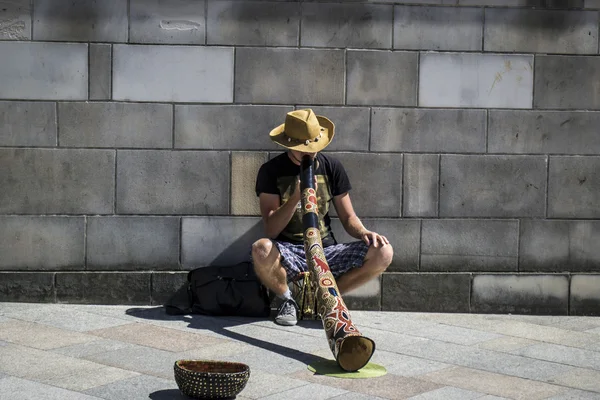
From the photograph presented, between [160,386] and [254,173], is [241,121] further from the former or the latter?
[160,386]

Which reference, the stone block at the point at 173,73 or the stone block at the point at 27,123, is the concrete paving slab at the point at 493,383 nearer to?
the stone block at the point at 173,73

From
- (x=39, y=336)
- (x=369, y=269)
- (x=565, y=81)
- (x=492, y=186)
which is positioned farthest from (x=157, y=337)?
(x=565, y=81)

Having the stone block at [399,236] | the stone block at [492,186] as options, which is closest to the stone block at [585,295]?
the stone block at [492,186]

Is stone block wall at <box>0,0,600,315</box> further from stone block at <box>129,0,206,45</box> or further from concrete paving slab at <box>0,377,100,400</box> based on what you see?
concrete paving slab at <box>0,377,100,400</box>

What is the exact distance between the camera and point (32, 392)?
498 centimetres

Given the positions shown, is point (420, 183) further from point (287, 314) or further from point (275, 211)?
point (287, 314)

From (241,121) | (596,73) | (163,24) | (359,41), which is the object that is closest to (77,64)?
(163,24)

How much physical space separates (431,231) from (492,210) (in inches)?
19.3

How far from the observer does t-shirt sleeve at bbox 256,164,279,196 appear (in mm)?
6816

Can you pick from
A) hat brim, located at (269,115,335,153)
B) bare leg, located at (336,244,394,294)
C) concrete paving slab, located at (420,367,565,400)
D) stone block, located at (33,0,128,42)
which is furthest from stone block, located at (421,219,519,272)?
stone block, located at (33,0,128,42)

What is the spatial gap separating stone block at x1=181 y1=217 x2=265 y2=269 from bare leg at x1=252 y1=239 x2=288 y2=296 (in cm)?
56

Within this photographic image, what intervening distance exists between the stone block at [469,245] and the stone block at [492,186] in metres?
0.09

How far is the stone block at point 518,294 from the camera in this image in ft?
24.5

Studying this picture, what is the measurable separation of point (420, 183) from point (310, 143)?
1133 millimetres
